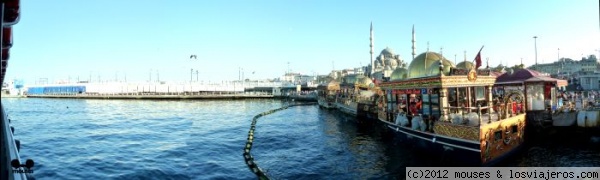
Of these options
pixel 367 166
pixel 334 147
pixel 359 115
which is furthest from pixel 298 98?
Result: pixel 367 166

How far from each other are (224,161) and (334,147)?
302 inches

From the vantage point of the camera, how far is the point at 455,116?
17.7 metres

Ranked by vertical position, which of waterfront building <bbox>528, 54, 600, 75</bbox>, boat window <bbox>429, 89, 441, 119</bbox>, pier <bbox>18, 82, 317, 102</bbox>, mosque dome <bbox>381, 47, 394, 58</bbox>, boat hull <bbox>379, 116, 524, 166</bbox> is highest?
mosque dome <bbox>381, 47, 394, 58</bbox>

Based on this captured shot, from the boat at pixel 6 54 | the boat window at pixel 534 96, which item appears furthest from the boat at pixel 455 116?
the boat at pixel 6 54

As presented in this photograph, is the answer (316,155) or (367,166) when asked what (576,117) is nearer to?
(367,166)

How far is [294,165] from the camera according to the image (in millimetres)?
19438

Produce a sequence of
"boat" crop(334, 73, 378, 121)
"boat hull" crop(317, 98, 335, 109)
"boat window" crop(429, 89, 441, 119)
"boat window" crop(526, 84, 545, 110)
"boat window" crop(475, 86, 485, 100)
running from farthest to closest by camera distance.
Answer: "boat hull" crop(317, 98, 335, 109), "boat" crop(334, 73, 378, 121), "boat window" crop(526, 84, 545, 110), "boat window" crop(475, 86, 485, 100), "boat window" crop(429, 89, 441, 119)

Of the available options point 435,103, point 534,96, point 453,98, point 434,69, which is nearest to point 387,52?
point 534,96

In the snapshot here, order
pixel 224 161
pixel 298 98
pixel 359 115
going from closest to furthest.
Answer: pixel 224 161
pixel 359 115
pixel 298 98

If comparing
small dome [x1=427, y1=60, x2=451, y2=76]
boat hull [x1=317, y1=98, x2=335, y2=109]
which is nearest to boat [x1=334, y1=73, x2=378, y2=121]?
boat hull [x1=317, y1=98, x2=335, y2=109]

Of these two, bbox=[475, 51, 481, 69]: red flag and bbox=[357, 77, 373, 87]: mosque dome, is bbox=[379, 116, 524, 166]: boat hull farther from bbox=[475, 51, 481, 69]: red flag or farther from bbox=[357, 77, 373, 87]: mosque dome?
bbox=[357, 77, 373, 87]: mosque dome

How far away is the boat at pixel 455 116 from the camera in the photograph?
16.6 metres

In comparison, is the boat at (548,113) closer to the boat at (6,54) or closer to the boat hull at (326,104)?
the boat at (6,54)

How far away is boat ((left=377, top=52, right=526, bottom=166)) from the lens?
16609 millimetres
